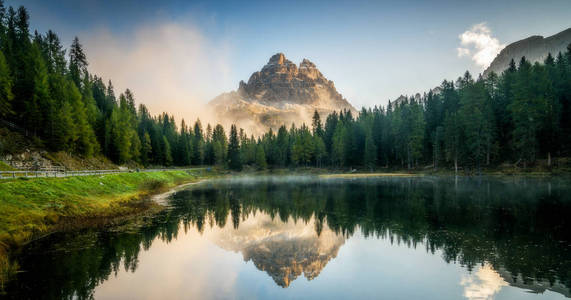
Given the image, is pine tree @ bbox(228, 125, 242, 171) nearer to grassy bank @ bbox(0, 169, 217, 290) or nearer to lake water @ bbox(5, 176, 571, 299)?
grassy bank @ bbox(0, 169, 217, 290)

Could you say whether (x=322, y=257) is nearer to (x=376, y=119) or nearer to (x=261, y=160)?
(x=376, y=119)

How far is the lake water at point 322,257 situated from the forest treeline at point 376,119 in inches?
1470

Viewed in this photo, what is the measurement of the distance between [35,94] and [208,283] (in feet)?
185

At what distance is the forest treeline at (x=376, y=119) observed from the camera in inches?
1962

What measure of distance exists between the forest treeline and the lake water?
3733cm

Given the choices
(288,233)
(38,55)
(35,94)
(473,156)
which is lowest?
(288,233)

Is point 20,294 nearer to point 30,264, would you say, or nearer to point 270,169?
point 30,264

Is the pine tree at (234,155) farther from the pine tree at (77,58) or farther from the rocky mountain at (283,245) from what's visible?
the rocky mountain at (283,245)

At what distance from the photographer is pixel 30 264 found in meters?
14.1

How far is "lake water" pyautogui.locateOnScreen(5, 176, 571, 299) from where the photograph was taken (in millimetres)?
12055

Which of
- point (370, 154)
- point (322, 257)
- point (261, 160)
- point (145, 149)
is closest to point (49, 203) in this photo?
point (322, 257)

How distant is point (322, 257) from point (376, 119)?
95.2m

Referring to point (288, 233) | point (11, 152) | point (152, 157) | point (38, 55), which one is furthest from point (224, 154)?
point (288, 233)

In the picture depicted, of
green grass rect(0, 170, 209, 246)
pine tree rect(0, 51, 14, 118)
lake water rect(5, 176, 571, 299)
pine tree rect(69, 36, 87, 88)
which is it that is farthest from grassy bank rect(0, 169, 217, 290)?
pine tree rect(69, 36, 87, 88)
